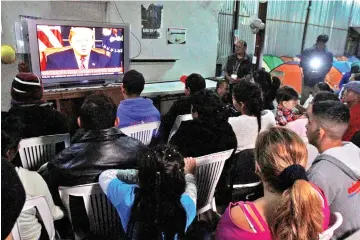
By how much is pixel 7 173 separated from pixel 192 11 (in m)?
4.89

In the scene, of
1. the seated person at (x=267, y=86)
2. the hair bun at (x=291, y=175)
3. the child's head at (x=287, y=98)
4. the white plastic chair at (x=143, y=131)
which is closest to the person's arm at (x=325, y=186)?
the hair bun at (x=291, y=175)

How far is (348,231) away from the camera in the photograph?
1305 millimetres

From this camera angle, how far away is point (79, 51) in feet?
12.3

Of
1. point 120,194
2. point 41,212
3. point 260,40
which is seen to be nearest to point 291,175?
point 120,194

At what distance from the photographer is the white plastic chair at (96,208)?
1325 millimetres

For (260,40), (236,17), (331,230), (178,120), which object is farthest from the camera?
(236,17)

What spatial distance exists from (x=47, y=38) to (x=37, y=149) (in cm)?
202

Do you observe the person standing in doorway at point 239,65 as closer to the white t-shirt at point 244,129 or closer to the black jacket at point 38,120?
the white t-shirt at point 244,129

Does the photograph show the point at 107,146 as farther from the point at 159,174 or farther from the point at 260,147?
the point at 260,147

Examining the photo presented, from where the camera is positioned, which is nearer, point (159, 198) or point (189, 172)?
point (159, 198)

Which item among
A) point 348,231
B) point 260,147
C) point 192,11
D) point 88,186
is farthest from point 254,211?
point 192,11

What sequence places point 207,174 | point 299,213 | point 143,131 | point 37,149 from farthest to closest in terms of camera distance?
point 143,131, point 37,149, point 207,174, point 299,213

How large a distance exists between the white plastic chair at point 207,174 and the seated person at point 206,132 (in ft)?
0.39

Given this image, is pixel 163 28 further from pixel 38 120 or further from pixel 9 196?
pixel 9 196
